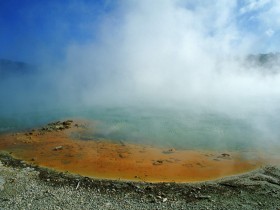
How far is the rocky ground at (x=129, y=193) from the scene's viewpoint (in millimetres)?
9477

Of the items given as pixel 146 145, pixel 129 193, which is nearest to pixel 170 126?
pixel 146 145

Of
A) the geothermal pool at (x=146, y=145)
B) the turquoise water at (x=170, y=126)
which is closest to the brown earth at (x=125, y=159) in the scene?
the geothermal pool at (x=146, y=145)

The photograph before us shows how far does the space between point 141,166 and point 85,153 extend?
129 inches

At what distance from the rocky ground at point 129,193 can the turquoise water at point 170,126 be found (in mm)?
5215

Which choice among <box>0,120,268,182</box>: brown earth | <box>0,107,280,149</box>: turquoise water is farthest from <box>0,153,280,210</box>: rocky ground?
<box>0,107,280,149</box>: turquoise water

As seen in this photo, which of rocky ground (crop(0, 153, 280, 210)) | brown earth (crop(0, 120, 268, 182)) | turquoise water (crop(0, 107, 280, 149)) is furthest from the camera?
turquoise water (crop(0, 107, 280, 149))

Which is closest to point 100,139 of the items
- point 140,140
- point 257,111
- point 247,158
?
point 140,140

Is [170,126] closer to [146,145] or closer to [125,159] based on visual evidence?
[146,145]

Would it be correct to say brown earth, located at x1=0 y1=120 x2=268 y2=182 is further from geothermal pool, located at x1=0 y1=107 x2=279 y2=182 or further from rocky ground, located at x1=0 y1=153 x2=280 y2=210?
rocky ground, located at x1=0 y1=153 x2=280 y2=210

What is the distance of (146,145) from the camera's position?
16.5 metres

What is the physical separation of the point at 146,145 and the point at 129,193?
6237 millimetres

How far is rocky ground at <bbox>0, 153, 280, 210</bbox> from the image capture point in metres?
9.48

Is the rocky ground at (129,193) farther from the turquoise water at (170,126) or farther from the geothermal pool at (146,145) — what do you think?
the turquoise water at (170,126)

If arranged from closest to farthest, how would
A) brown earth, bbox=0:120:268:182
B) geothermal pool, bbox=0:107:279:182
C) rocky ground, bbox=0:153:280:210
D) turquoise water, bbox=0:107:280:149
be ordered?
rocky ground, bbox=0:153:280:210 → brown earth, bbox=0:120:268:182 → geothermal pool, bbox=0:107:279:182 → turquoise water, bbox=0:107:280:149
